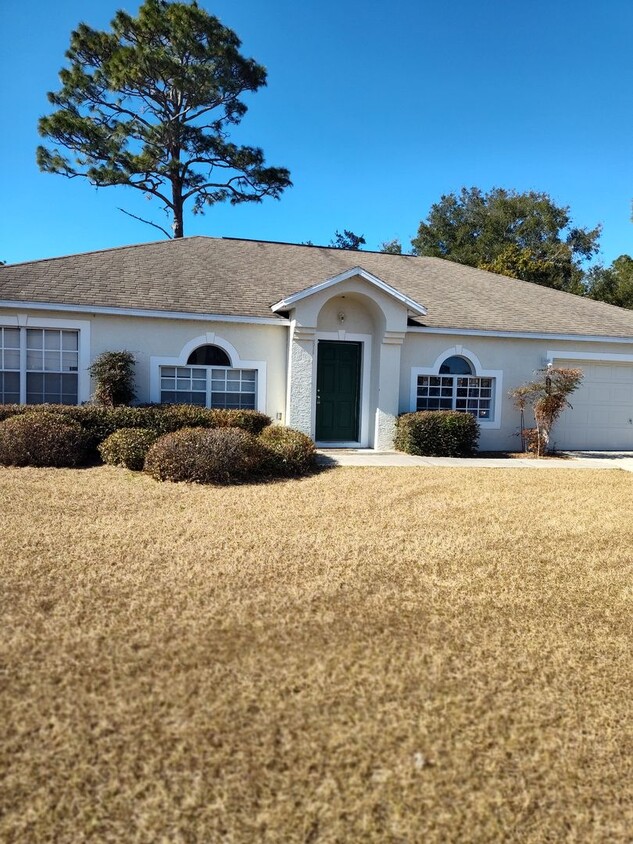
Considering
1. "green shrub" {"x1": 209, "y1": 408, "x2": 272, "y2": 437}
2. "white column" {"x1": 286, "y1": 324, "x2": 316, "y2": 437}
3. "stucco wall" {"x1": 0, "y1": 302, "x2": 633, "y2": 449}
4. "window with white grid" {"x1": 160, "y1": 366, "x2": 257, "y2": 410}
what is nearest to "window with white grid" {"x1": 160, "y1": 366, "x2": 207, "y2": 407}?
"window with white grid" {"x1": 160, "y1": 366, "x2": 257, "y2": 410}

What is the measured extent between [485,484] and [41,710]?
815 cm

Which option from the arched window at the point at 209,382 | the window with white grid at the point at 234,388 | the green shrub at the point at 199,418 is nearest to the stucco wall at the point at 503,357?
the window with white grid at the point at 234,388

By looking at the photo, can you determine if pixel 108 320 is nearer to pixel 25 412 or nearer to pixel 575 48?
pixel 25 412

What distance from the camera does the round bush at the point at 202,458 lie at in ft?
30.7

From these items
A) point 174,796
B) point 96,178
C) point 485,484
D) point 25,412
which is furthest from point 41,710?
point 96,178

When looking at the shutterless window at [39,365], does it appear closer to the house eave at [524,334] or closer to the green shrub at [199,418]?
the green shrub at [199,418]

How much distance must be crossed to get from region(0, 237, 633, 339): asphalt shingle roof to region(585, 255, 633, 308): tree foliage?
695 inches

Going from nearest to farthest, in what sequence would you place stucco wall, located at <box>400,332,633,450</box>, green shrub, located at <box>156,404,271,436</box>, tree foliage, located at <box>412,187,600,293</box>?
1. green shrub, located at <box>156,404,271,436</box>
2. stucco wall, located at <box>400,332,633,450</box>
3. tree foliage, located at <box>412,187,600,293</box>

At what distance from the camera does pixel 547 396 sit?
44.8 feet

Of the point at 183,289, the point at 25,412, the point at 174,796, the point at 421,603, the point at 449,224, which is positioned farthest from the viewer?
the point at 449,224

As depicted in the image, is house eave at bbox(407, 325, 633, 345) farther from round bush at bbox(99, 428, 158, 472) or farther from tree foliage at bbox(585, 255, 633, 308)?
tree foliage at bbox(585, 255, 633, 308)

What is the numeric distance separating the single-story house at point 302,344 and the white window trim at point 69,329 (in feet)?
0.09

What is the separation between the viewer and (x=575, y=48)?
14844 millimetres

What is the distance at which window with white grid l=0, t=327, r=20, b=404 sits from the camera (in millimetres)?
12500
